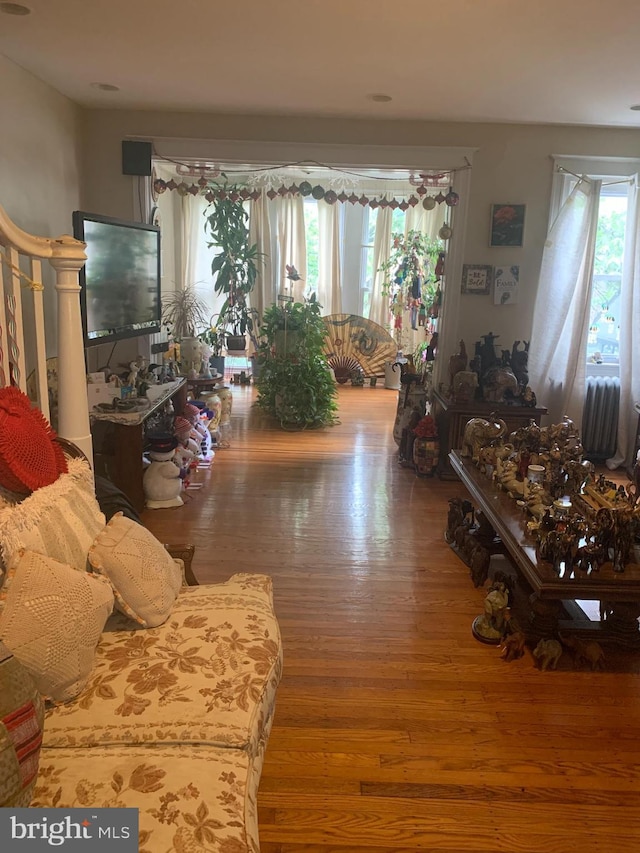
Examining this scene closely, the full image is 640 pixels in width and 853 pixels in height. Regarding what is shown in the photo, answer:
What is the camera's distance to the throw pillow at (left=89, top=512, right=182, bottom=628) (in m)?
1.70

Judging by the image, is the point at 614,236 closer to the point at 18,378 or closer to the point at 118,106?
the point at 118,106

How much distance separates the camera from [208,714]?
1.46m

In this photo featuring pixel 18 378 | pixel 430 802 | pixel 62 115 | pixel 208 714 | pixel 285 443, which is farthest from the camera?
pixel 285 443

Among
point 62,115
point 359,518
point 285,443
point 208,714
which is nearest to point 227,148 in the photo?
point 62,115

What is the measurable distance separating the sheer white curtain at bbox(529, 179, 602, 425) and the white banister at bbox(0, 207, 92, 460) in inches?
148

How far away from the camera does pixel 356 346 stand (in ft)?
27.7

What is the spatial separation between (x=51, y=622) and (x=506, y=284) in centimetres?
425

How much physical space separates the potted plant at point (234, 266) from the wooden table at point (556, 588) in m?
5.09

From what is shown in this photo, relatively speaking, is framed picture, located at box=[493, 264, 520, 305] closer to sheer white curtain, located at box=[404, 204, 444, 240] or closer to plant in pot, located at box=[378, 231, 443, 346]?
plant in pot, located at box=[378, 231, 443, 346]

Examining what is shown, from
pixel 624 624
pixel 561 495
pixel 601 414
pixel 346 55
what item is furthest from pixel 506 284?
pixel 624 624

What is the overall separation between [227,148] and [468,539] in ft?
10.5

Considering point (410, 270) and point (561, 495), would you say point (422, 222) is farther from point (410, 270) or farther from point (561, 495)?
point (561, 495)

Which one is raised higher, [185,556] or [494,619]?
[185,556]

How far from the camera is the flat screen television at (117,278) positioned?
3.81 m
